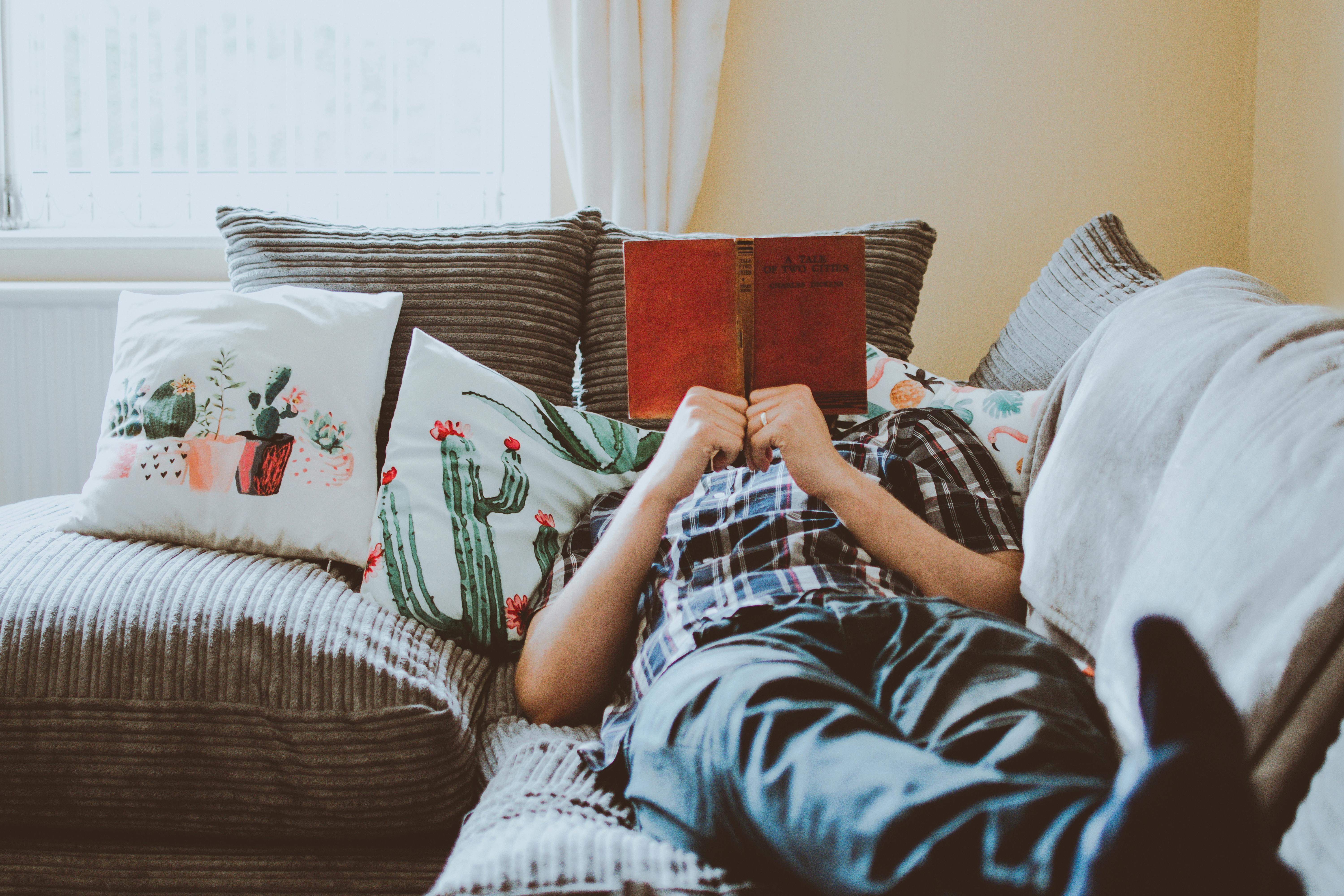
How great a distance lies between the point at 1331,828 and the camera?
46 cm

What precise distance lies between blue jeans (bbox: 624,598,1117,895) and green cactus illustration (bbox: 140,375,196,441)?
747mm

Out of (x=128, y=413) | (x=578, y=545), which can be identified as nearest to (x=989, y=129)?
(x=578, y=545)

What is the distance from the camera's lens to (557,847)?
647mm

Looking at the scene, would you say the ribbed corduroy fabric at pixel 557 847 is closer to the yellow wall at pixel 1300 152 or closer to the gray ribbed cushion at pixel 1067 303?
the gray ribbed cushion at pixel 1067 303

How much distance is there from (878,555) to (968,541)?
12 centimetres

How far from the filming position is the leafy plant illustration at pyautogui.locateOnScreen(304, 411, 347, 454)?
1.19 meters

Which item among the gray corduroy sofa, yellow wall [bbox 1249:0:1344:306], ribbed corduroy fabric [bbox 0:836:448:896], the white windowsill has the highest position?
yellow wall [bbox 1249:0:1344:306]

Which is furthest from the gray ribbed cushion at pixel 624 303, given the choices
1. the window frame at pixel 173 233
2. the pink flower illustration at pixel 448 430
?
the window frame at pixel 173 233

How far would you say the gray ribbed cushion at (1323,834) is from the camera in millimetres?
453

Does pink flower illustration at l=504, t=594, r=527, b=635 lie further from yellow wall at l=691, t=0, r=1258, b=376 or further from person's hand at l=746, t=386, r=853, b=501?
yellow wall at l=691, t=0, r=1258, b=376

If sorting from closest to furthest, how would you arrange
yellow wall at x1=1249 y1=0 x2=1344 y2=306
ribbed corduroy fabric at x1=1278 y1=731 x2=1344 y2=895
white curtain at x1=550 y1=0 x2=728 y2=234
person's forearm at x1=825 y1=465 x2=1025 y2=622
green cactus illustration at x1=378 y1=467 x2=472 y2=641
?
1. ribbed corduroy fabric at x1=1278 y1=731 x2=1344 y2=895
2. person's forearm at x1=825 y1=465 x2=1025 y2=622
3. green cactus illustration at x1=378 y1=467 x2=472 y2=641
4. yellow wall at x1=1249 y1=0 x2=1344 y2=306
5. white curtain at x1=550 y1=0 x2=728 y2=234

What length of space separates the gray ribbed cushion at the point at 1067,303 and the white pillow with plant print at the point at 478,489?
581mm

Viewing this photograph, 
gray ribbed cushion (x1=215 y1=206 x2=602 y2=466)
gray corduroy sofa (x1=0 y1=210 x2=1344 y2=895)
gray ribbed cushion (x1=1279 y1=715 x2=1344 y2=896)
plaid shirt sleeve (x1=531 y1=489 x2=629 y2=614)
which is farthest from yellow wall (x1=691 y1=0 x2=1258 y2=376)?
gray ribbed cushion (x1=1279 y1=715 x2=1344 y2=896)

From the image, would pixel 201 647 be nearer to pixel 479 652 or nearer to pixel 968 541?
pixel 479 652
